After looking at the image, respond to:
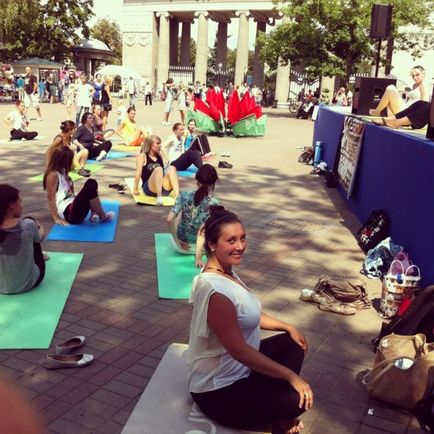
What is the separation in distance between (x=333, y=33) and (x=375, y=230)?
23.8m

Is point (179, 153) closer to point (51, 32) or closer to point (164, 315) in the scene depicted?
point (164, 315)

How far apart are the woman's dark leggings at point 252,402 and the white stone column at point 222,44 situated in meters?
58.7

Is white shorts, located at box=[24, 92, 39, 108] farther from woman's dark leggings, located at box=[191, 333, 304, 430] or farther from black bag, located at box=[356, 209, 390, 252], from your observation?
woman's dark leggings, located at box=[191, 333, 304, 430]

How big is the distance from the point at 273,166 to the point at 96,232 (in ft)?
23.1

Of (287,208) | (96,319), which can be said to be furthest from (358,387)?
(287,208)

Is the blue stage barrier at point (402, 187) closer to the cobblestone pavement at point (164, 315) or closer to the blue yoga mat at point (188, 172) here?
the cobblestone pavement at point (164, 315)

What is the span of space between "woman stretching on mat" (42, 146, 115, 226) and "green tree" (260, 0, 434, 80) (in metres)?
23.2

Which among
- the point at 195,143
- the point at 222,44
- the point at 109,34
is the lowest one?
the point at 195,143

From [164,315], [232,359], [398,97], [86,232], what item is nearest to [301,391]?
[232,359]

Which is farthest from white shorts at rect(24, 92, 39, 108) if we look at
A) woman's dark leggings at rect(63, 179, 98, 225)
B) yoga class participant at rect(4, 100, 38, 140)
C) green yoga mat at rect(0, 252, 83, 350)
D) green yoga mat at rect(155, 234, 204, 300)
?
green yoga mat at rect(0, 252, 83, 350)

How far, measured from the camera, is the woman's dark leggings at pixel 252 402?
2848 mm

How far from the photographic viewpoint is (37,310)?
481cm

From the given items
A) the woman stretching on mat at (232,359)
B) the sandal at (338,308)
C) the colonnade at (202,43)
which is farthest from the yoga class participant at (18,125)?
the colonnade at (202,43)

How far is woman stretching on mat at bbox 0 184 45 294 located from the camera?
4781 mm
